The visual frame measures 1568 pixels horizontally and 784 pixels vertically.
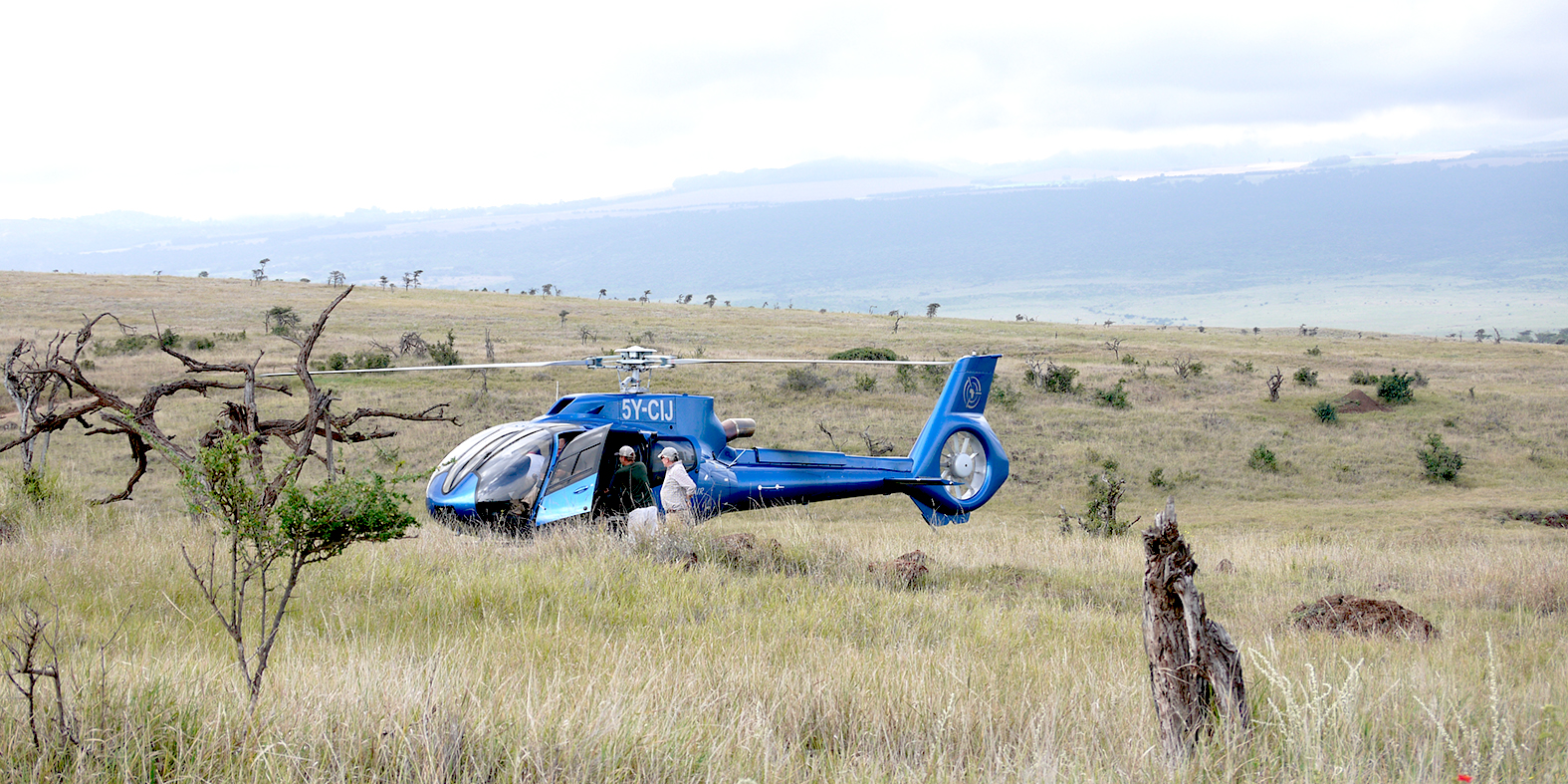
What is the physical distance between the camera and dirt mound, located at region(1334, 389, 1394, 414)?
30141 millimetres

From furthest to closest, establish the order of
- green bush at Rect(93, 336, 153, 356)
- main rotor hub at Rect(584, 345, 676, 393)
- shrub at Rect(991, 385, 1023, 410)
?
green bush at Rect(93, 336, 153, 356) → shrub at Rect(991, 385, 1023, 410) → main rotor hub at Rect(584, 345, 676, 393)

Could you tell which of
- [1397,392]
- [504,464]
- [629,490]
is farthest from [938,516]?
[1397,392]

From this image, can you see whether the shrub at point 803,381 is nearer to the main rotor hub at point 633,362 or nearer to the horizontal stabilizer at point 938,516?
the horizontal stabilizer at point 938,516

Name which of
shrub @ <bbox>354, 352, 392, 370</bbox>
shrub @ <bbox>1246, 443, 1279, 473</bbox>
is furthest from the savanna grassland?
shrub @ <bbox>354, 352, 392, 370</bbox>

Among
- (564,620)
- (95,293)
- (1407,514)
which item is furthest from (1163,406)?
(95,293)

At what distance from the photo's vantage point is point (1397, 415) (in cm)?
2953

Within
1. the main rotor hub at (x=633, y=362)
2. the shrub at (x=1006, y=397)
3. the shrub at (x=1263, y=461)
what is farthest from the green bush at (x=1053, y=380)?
the main rotor hub at (x=633, y=362)

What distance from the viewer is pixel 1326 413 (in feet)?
94.5

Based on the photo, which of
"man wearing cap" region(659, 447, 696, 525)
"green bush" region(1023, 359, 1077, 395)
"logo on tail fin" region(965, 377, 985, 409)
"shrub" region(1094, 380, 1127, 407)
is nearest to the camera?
"man wearing cap" region(659, 447, 696, 525)

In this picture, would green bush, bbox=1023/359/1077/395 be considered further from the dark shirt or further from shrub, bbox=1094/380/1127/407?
the dark shirt

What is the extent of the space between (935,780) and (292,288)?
264 feet

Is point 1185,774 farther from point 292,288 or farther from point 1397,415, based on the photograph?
point 292,288

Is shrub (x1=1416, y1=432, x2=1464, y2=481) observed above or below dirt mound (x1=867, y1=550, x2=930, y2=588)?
below

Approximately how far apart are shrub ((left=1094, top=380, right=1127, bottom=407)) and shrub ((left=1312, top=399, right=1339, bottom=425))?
18.1 ft
